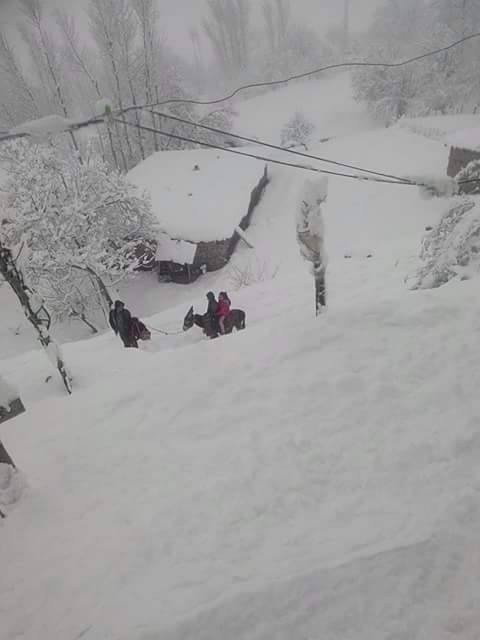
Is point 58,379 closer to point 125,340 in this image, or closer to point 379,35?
point 125,340

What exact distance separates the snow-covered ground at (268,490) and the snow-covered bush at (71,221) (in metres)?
8.08

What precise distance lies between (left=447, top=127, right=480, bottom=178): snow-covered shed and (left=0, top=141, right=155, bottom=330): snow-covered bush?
13101 millimetres

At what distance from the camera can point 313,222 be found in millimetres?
5484

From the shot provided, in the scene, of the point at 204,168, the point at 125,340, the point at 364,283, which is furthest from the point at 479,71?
the point at 125,340

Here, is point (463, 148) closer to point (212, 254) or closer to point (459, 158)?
point (459, 158)

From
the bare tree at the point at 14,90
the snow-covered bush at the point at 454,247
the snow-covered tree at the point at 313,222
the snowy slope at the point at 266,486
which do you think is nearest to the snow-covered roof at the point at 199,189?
the bare tree at the point at 14,90

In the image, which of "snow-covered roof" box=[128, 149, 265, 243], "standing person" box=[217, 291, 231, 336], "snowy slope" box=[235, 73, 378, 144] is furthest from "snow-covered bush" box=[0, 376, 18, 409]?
"snowy slope" box=[235, 73, 378, 144]

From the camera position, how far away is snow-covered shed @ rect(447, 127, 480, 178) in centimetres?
1534

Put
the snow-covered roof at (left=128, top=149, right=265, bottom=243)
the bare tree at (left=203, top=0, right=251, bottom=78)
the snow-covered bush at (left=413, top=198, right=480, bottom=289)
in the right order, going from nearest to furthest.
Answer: the snow-covered bush at (left=413, top=198, right=480, bottom=289) < the snow-covered roof at (left=128, top=149, right=265, bottom=243) < the bare tree at (left=203, top=0, right=251, bottom=78)

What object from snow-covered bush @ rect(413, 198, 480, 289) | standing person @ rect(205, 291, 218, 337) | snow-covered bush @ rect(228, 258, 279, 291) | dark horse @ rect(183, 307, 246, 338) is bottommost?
snow-covered bush @ rect(228, 258, 279, 291)

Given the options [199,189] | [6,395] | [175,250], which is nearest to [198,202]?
[199,189]

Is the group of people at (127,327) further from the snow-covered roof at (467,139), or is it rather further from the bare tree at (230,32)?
the bare tree at (230,32)

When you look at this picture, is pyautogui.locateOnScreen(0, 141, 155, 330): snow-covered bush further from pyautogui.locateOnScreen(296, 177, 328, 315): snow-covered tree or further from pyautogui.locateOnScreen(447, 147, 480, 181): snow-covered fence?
pyautogui.locateOnScreen(447, 147, 480, 181): snow-covered fence

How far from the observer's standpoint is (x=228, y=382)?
15.0 ft
